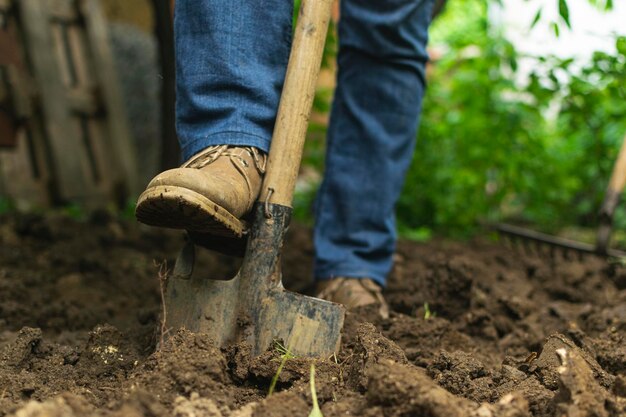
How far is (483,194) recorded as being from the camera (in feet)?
14.5

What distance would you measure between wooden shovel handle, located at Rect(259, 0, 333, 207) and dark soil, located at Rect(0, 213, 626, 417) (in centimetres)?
35

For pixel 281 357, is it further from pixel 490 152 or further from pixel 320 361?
pixel 490 152

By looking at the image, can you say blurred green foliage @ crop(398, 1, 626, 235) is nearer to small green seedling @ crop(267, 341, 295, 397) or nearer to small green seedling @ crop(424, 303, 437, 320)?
small green seedling @ crop(424, 303, 437, 320)

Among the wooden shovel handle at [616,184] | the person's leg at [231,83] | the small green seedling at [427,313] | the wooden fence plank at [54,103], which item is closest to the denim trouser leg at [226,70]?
the person's leg at [231,83]

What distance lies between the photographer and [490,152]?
13.9ft

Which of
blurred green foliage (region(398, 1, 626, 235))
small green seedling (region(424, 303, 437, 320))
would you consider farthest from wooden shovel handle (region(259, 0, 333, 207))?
blurred green foliage (region(398, 1, 626, 235))

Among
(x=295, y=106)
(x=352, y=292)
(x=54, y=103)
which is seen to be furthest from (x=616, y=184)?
(x=54, y=103)

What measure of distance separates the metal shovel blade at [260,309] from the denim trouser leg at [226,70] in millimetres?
215

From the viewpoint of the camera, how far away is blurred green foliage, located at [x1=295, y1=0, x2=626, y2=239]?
13.3 ft

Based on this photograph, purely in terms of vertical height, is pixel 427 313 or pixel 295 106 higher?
pixel 295 106

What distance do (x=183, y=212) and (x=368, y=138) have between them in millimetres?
938

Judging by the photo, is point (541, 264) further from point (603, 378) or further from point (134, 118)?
point (134, 118)

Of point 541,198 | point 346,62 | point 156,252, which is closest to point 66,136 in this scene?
point 156,252

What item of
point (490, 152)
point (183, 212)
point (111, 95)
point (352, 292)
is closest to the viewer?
point (183, 212)
